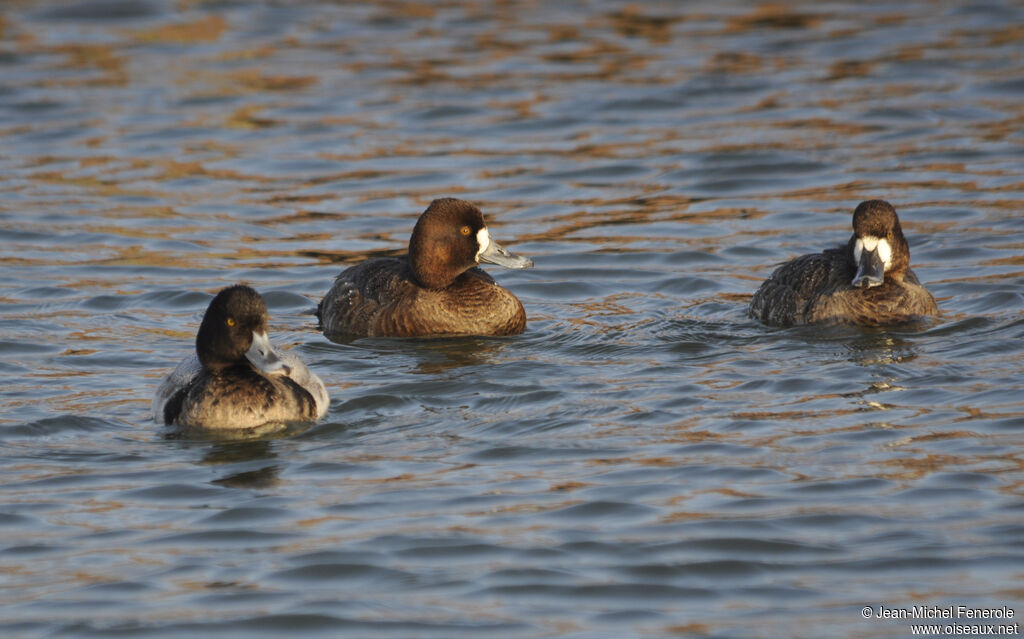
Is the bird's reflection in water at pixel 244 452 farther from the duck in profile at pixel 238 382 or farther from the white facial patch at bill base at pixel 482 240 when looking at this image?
the white facial patch at bill base at pixel 482 240

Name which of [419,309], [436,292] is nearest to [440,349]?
[419,309]

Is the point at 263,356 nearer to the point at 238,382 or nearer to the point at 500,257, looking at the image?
the point at 238,382

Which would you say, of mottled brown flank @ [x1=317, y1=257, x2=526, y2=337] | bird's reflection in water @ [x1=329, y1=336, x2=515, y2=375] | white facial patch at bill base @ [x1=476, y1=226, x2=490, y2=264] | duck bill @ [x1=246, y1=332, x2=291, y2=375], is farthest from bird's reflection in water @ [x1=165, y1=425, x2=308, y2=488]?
white facial patch at bill base @ [x1=476, y1=226, x2=490, y2=264]

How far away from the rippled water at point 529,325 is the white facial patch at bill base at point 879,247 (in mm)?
569

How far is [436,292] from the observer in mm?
12992

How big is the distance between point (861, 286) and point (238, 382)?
4.70 metres

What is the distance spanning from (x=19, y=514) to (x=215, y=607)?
5.88 ft

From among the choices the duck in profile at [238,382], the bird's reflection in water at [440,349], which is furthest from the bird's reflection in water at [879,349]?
the duck in profile at [238,382]

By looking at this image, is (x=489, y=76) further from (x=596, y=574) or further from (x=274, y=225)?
(x=596, y=574)

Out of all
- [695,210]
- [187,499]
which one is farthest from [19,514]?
[695,210]

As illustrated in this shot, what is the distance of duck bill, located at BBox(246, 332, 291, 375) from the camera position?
403 inches

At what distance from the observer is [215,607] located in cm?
755

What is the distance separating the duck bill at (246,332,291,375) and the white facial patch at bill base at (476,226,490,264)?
309cm

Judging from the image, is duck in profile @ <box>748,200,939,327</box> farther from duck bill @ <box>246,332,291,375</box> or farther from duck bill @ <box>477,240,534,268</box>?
duck bill @ <box>246,332,291,375</box>
